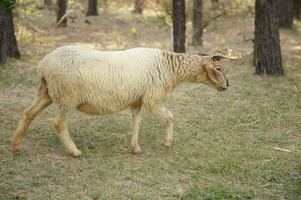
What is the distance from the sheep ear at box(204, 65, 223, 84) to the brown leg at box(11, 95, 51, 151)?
2131 mm

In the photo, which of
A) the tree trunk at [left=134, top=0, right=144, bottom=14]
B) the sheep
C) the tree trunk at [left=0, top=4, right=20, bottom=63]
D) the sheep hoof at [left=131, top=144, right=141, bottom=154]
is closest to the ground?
the sheep hoof at [left=131, top=144, right=141, bottom=154]

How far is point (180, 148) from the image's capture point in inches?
270

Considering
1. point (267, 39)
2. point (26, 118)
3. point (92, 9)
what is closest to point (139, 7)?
point (92, 9)

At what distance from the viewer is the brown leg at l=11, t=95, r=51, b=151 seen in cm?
634

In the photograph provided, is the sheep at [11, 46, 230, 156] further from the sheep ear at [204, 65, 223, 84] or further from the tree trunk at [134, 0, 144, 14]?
the tree trunk at [134, 0, 144, 14]

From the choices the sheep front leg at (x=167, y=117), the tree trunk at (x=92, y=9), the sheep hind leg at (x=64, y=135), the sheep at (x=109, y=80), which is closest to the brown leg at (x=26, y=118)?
the sheep at (x=109, y=80)

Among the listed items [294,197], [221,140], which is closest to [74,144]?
[221,140]

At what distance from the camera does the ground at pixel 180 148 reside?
18.0ft

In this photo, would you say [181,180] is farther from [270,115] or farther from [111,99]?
[270,115]

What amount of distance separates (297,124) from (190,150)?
2.24 meters

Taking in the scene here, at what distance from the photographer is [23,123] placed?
6.39 m

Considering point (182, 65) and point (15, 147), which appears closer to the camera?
point (15, 147)

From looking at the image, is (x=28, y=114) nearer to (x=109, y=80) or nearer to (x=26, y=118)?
(x=26, y=118)

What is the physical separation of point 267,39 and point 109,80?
545cm
